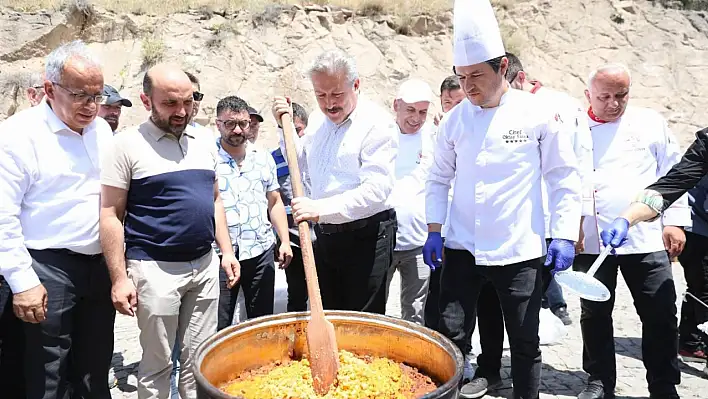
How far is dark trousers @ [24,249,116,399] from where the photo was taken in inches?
110

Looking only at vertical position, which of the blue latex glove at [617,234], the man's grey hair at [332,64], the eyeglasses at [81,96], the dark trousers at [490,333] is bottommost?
the dark trousers at [490,333]

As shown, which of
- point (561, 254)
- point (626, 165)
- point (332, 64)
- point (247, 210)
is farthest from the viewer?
point (247, 210)

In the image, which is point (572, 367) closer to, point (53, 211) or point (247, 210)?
point (247, 210)

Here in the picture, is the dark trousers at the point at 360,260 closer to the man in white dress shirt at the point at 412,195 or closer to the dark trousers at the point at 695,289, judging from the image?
the man in white dress shirt at the point at 412,195

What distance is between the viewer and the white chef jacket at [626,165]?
11.6 feet

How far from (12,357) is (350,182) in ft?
6.62

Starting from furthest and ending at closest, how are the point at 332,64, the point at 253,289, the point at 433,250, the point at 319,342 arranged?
the point at 253,289
the point at 433,250
the point at 332,64
the point at 319,342

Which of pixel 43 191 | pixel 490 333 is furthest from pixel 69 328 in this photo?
pixel 490 333

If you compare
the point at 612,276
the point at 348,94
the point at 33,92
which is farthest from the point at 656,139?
the point at 33,92

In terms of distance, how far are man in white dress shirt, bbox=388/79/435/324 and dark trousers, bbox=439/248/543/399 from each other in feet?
3.65

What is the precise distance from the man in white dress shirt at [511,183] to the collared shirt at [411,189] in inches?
48.0

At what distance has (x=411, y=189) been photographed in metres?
4.29

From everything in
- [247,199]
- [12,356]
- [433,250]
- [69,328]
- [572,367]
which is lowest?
[572,367]

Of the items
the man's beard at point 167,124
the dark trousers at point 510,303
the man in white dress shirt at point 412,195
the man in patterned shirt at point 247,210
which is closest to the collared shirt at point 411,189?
the man in white dress shirt at point 412,195
